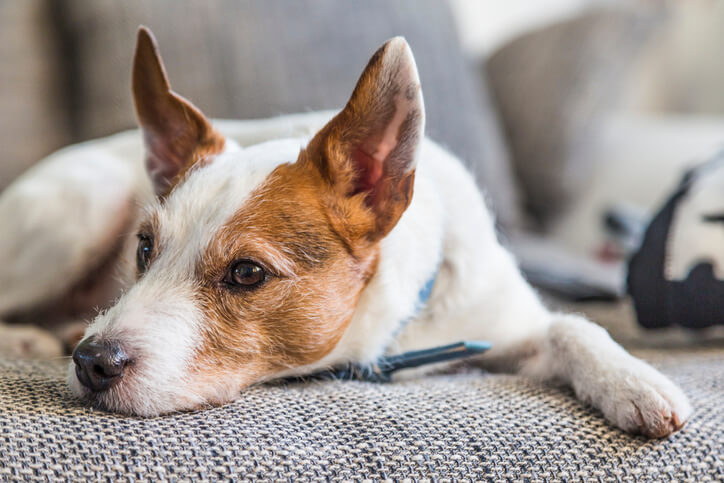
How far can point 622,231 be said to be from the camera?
6.31 feet

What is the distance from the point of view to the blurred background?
67.2 inches

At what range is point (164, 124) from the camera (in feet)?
3.32

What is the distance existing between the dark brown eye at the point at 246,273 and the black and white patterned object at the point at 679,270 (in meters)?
0.84

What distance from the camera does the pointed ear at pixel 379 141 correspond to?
0.77m

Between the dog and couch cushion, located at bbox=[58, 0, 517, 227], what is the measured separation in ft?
2.21

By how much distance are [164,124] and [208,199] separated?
23 centimetres

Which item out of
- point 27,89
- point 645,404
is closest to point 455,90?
point 27,89

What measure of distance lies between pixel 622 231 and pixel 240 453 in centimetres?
160

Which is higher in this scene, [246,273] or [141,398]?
[246,273]

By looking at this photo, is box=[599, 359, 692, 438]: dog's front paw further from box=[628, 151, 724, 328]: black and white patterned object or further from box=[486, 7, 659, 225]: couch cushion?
box=[486, 7, 659, 225]: couch cushion

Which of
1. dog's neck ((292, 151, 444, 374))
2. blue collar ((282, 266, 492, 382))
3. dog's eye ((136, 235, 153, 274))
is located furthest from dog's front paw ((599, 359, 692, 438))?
dog's eye ((136, 235, 153, 274))

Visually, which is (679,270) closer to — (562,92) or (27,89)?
(562,92)

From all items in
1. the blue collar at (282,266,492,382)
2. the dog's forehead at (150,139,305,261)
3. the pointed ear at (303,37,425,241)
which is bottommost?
the blue collar at (282,266,492,382)

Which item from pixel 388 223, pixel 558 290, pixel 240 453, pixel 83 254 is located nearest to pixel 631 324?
pixel 558 290
